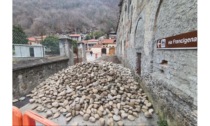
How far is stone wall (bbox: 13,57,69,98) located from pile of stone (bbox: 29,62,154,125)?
1.18 ft

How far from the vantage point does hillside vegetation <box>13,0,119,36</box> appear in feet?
136

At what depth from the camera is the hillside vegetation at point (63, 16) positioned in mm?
41375

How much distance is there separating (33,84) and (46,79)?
780mm

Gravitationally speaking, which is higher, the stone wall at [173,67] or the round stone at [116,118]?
the stone wall at [173,67]

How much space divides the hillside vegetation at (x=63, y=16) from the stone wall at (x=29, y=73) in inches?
1224

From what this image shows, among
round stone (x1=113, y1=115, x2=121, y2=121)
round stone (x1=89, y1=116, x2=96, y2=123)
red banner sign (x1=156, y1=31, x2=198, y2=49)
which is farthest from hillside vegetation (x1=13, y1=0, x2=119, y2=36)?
red banner sign (x1=156, y1=31, x2=198, y2=49)

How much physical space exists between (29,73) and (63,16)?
2137 inches

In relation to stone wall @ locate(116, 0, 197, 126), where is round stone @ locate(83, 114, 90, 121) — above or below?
below

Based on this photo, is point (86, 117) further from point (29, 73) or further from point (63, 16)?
point (63, 16)

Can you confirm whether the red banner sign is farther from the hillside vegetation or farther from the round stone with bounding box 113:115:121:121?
the hillside vegetation

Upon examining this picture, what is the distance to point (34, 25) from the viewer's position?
134 ft

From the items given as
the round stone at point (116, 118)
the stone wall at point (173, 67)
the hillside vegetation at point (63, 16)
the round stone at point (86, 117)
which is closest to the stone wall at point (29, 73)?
the round stone at point (86, 117)

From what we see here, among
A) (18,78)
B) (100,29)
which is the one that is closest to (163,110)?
(18,78)

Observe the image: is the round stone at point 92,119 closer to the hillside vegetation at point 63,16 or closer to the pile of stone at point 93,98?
the pile of stone at point 93,98
